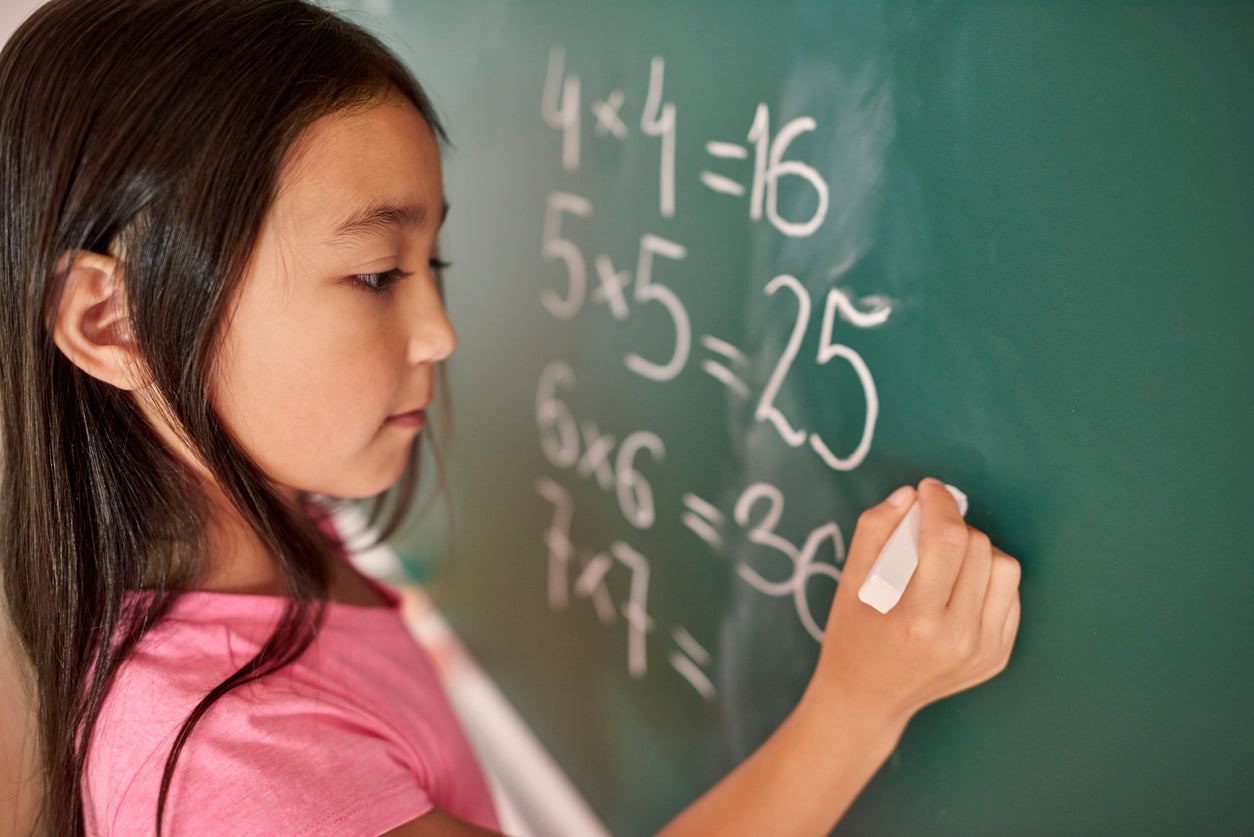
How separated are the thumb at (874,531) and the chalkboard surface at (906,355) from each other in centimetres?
4

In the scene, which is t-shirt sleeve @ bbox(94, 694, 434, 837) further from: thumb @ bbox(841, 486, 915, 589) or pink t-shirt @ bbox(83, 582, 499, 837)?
thumb @ bbox(841, 486, 915, 589)

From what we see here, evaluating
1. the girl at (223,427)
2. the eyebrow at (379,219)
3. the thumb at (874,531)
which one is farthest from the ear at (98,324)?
the thumb at (874,531)

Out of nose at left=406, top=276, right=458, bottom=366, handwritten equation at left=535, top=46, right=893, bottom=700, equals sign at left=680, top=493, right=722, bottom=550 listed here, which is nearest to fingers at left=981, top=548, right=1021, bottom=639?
handwritten equation at left=535, top=46, right=893, bottom=700

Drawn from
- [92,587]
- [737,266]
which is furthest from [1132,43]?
[92,587]

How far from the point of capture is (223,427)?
0.44m

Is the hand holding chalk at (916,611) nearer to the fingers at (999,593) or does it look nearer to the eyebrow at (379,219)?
the fingers at (999,593)

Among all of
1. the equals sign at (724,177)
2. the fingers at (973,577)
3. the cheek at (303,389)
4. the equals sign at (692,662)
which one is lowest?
the equals sign at (692,662)

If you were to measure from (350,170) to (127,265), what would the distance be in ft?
0.39

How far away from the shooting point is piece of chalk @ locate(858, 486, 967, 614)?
1.15 feet

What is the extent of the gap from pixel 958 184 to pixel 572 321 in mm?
386

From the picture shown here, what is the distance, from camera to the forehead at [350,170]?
0.41 meters

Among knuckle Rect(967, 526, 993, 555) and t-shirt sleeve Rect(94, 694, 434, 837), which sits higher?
knuckle Rect(967, 526, 993, 555)

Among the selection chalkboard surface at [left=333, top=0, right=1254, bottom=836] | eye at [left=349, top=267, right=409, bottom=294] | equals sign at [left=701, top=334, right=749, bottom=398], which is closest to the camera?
chalkboard surface at [left=333, top=0, right=1254, bottom=836]

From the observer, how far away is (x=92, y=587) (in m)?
0.44
